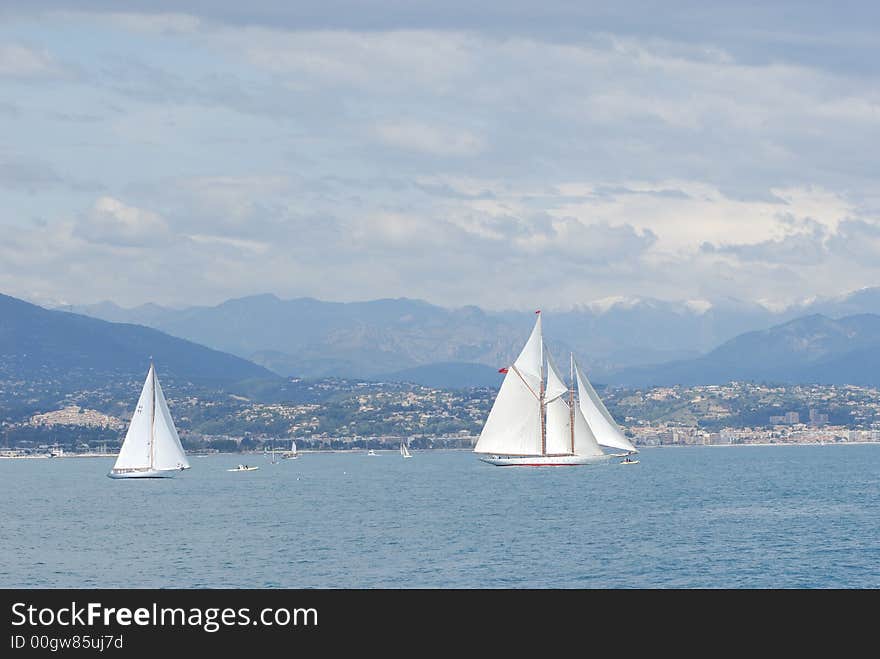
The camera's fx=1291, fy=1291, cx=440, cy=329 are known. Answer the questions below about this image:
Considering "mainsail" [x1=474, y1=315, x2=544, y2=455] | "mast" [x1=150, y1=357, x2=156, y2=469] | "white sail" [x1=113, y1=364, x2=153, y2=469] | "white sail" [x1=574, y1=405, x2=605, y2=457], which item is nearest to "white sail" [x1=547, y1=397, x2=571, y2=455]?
"white sail" [x1=574, y1=405, x2=605, y2=457]

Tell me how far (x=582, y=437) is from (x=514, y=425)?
16571 millimetres

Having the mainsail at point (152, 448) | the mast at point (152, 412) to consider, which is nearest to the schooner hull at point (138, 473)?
the mainsail at point (152, 448)

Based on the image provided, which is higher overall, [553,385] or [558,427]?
[553,385]

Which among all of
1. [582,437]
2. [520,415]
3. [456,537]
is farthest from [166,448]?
[456,537]

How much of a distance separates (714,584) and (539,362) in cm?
11607

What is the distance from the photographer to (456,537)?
302 ft

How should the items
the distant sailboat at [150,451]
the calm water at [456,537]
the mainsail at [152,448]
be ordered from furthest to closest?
the distant sailboat at [150,451] → the mainsail at [152,448] → the calm water at [456,537]

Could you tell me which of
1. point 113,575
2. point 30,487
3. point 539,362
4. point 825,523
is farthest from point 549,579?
point 30,487

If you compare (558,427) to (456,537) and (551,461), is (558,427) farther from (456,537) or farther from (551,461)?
(456,537)

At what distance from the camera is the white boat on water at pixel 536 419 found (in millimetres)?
181250

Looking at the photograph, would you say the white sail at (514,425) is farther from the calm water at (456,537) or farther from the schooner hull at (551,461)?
the calm water at (456,537)

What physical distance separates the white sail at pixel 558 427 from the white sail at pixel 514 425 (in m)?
3.84
